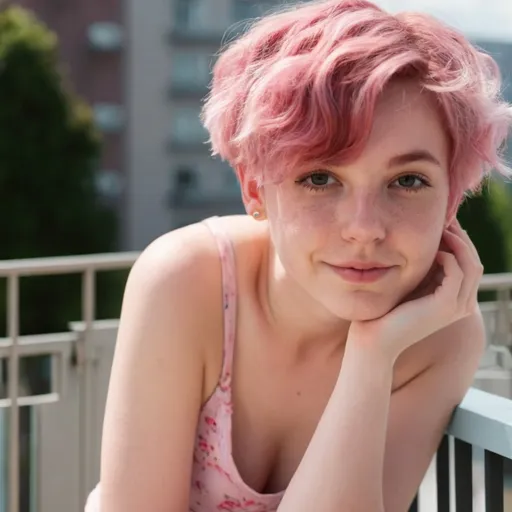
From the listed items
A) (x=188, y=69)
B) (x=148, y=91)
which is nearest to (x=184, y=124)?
(x=148, y=91)

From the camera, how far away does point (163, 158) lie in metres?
19.6

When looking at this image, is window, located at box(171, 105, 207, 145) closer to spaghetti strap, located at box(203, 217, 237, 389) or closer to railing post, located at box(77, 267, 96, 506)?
railing post, located at box(77, 267, 96, 506)

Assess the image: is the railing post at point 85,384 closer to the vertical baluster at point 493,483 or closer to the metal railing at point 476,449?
the metal railing at point 476,449

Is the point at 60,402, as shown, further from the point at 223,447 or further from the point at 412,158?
the point at 412,158

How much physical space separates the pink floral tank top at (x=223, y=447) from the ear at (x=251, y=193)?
90 mm

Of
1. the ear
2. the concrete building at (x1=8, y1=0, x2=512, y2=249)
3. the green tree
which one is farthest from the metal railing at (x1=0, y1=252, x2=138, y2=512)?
the concrete building at (x1=8, y1=0, x2=512, y2=249)

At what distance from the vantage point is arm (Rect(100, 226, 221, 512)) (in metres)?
1.21

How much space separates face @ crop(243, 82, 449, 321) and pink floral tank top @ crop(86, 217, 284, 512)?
14cm

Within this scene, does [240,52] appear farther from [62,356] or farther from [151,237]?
[151,237]

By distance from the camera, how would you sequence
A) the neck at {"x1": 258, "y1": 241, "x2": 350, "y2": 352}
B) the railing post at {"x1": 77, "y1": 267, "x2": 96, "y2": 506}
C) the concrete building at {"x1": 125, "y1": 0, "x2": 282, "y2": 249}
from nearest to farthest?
1. the neck at {"x1": 258, "y1": 241, "x2": 350, "y2": 352}
2. the railing post at {"x1": 77, "y1": 267, "x2": 96, "y2": 506}
3. the concrete building at {"x1": 125, "y1": 0, "x2": 282, "y2": 249}

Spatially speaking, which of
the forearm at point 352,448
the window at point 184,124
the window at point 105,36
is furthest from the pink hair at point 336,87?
the window at point 105,36

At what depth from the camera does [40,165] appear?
1336cm

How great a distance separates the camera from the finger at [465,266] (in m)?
1.21

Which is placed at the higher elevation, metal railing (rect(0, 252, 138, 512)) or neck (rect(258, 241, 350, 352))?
neck (rect(258, 241, 350, 352))
